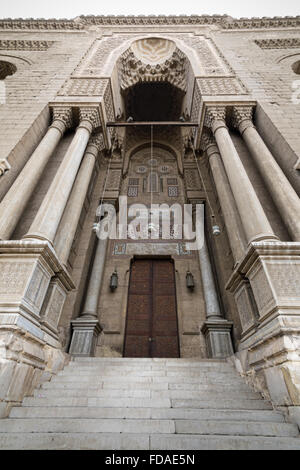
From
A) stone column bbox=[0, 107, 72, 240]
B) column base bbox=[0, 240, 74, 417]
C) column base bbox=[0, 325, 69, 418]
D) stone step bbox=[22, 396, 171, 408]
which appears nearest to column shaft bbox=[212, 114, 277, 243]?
stone step bbox=[22, 396, 171, 408]

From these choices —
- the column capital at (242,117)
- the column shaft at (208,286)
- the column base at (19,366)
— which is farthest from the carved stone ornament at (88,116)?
the column base at (19,366)

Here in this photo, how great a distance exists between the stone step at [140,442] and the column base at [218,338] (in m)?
3.02

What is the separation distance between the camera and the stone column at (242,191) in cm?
362

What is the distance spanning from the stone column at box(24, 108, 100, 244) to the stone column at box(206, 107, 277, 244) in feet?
10.8

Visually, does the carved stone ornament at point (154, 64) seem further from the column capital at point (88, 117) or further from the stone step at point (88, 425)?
Answer: the stone step at point (88, 425)

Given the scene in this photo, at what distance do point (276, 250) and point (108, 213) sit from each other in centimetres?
529

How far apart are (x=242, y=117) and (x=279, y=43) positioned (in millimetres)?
5634

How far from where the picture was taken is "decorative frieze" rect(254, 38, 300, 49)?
8398 millimetres

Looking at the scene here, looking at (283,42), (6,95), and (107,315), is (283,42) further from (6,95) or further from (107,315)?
(107,315)

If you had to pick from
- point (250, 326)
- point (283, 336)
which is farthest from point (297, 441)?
point (250, 326)

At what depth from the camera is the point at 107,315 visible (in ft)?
19.2

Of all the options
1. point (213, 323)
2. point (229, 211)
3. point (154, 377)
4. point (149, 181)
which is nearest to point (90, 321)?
point (154, 377)

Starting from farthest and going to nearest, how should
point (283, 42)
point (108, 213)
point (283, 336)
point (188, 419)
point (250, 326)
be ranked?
point (283, 42) < point (108, 213) < point (250, 326) < point (283, 336) < point (188, 419)

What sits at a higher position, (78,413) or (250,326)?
(250,326)
